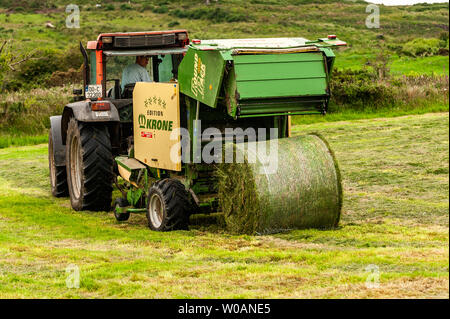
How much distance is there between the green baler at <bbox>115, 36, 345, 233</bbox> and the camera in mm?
8820

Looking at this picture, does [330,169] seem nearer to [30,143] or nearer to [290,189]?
[290,189]

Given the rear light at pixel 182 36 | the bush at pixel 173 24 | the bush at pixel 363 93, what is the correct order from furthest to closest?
the bush at pixel 173 24 → the bush at pixel 363 93 → the rear light at pixel 182 36

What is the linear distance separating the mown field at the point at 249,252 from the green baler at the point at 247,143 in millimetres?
A: 281

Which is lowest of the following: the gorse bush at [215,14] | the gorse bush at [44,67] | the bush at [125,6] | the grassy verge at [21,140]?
the grassy verge at [21,140]

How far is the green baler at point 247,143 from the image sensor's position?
882 cm

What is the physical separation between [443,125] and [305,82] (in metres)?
9.70

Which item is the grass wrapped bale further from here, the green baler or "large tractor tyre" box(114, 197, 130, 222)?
"large tractor tyre" box(114, 197, 130, 222)

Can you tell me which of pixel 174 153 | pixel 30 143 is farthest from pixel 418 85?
pixel 174 153

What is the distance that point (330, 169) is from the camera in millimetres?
9133

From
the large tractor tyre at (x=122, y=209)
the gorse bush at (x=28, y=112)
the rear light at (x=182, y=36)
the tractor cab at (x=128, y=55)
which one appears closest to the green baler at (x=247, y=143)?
the large tractor tyre at (x=122, y=209)

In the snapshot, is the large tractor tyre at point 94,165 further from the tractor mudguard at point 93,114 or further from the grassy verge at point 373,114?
the grassy verge at point 373,114

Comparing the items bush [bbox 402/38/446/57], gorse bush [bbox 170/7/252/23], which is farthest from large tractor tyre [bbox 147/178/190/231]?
gorse bush [bbox 170/7/252/23]

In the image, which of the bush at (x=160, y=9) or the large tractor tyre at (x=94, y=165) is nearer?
the large tractor tyre at (x=94, y=165)

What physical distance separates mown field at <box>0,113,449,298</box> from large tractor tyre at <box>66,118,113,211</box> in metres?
0.23
